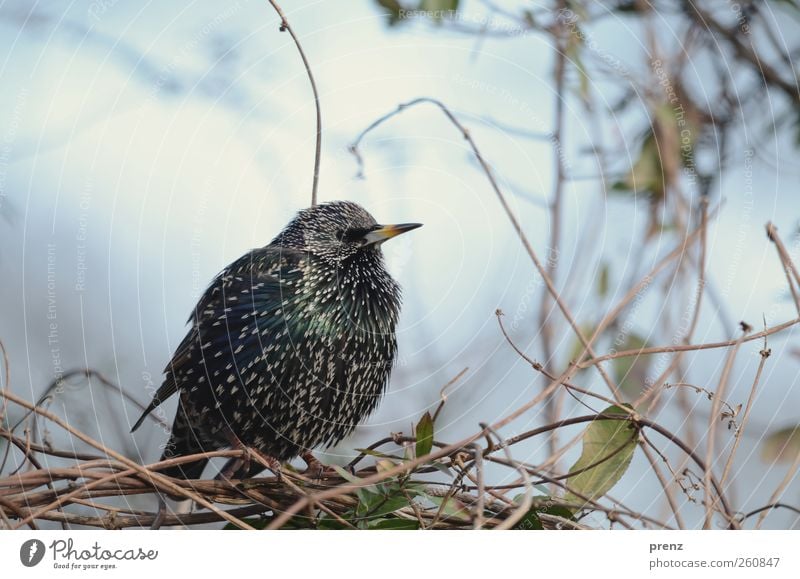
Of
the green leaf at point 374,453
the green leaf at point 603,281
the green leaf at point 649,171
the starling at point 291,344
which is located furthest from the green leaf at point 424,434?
the green leaf at point 649,171

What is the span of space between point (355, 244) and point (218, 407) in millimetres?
405

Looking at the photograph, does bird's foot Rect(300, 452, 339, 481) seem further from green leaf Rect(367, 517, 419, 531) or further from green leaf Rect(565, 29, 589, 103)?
green leaf Rect(565, 29, 589, 103)

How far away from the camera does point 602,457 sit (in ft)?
4.74

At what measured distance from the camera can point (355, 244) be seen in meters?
1.69

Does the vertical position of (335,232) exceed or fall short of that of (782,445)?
it exceeds it

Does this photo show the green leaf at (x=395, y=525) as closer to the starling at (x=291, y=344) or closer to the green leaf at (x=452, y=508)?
the green leaf at (x=452, y=508)

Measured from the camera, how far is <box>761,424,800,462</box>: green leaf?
174 centimetres

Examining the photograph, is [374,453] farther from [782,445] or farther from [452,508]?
[782,445]

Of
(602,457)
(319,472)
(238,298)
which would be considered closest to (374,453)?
(319,472)

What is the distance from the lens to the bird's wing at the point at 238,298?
5.37 feet

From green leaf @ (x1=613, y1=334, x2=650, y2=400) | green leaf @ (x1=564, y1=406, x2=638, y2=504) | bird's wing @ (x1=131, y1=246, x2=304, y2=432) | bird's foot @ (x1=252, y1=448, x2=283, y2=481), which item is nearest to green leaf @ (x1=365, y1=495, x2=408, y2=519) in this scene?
bird's foot @ (x1=252, y1=448, x2=283, y2=481)

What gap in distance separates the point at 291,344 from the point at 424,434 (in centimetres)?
38

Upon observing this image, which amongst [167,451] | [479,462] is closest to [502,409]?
[479,462]

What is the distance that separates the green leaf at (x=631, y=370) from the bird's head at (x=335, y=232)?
512 millimetres
